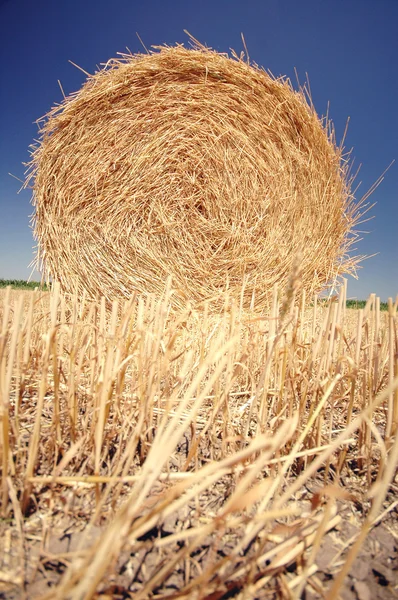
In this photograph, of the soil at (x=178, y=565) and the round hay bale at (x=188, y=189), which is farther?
the round hay bale at (x=188, y=189)

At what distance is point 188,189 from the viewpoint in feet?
10.3

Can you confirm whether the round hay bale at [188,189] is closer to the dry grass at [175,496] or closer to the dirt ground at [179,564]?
the dry grass at [175,496]

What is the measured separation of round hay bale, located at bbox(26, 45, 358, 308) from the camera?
301 cm

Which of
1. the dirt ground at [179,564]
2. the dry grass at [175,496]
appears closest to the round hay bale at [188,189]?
the dry grass at [175,496]

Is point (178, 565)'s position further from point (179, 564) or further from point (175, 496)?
point (175, 496)

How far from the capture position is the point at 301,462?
102cm

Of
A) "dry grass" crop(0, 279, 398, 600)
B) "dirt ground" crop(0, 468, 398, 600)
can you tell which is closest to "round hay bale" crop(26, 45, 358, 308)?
"dry grass" crop(0, 279, 398, 600)

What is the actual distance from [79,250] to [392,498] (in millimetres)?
2735

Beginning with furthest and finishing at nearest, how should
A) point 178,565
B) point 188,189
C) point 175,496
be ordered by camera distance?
point 188,189, point 178,565, point 175,496

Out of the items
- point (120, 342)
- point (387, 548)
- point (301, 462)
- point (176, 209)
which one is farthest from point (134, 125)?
point (387, 548)

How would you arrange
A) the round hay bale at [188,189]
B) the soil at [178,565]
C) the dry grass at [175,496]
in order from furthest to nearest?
the round hay bale at [188,189] < the soil at [178,565] < the dry grass at [175,496]

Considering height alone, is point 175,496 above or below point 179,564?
above

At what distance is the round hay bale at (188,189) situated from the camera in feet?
9.87

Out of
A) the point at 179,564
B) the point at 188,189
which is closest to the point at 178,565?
the point at 179,564
